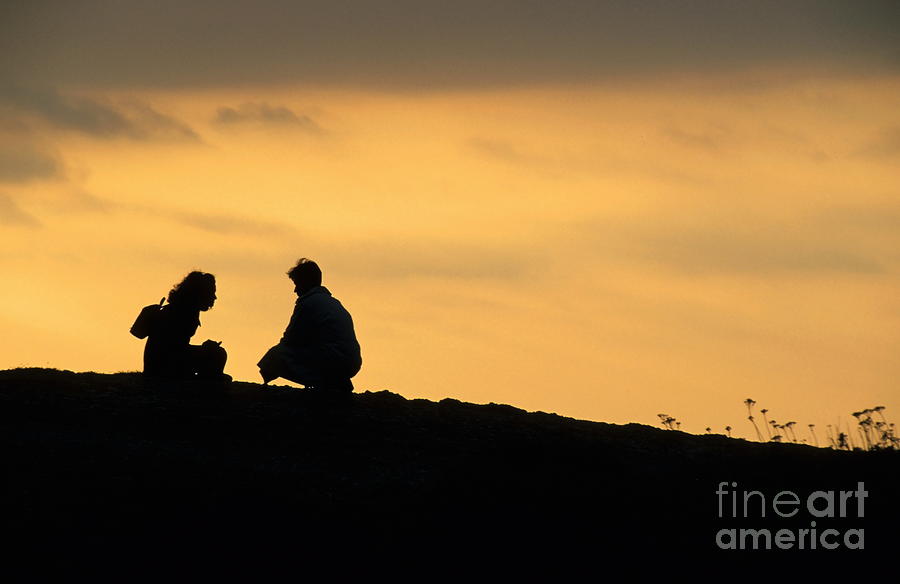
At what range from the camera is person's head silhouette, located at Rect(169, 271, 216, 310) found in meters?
16.4

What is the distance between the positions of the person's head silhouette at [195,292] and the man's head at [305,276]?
1184 mm

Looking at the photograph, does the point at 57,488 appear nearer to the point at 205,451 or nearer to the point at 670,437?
the point at 205,451

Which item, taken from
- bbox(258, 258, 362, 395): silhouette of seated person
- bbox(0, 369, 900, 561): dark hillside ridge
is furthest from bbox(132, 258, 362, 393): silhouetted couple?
bbox(0, 369, 900, 561): dark hillside ridge

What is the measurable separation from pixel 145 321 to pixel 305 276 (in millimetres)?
2362

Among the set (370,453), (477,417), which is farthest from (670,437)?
(370,453)

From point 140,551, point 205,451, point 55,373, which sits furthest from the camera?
point 55,373

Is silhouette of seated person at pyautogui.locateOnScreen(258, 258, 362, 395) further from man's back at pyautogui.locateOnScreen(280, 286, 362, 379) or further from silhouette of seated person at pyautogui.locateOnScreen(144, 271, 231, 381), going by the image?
silhouette of seated person at pyautogui.locateOnScreen(144, 271, 231, 381)

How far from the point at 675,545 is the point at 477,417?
4.41 meters

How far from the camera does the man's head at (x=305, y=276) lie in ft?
54.6

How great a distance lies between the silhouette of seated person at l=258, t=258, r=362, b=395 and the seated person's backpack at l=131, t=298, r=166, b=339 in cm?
165

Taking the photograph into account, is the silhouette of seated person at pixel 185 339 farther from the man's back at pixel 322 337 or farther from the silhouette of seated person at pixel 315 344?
the man's back at pixel 322 337

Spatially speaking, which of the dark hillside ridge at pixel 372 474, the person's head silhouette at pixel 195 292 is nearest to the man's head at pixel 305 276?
the person's head silhouette at pixel 195 292

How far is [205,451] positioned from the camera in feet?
47.4

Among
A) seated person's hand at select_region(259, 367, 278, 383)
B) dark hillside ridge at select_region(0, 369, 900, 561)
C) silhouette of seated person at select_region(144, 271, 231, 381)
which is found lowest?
dark hillside ridge at select_region(0, 369, 900, 561)
